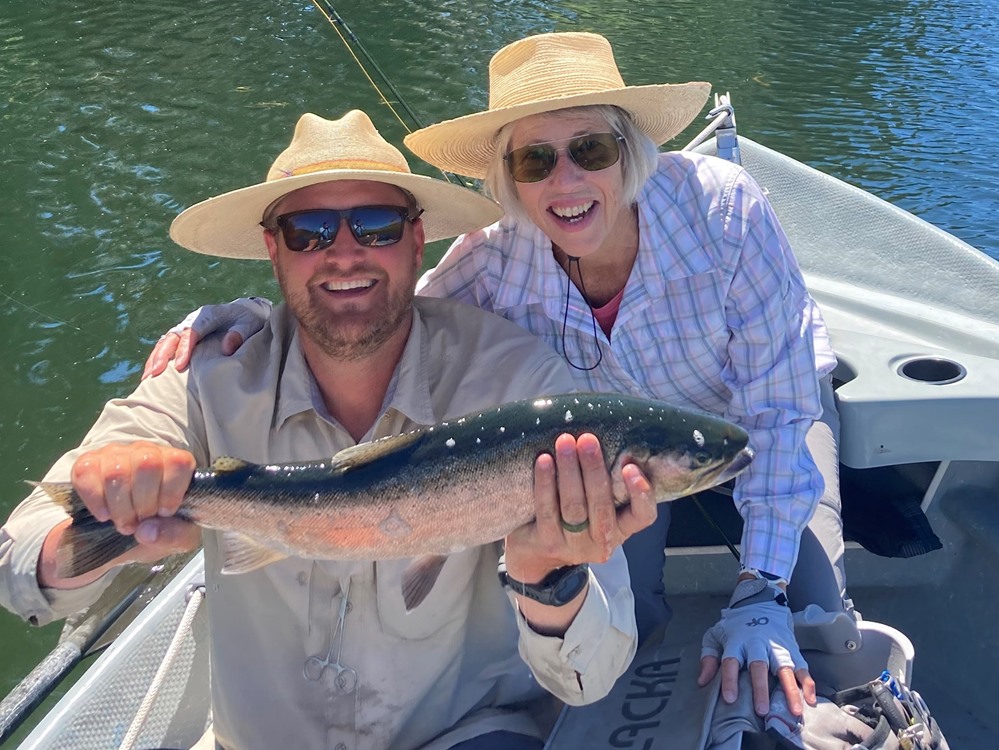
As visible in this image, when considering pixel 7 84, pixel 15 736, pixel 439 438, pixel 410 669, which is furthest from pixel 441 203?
pixel 7 84

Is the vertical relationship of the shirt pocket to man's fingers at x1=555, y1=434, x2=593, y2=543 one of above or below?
below

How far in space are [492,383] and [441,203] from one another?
747 millimetres

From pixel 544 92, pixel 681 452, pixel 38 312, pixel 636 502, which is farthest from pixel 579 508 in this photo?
pixel 38 312

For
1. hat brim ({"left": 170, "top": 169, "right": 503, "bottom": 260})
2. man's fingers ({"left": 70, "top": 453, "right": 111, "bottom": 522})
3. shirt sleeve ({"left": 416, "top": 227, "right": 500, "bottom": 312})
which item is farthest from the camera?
shirt sleeve ({"left": 416, "top": 227, "right": 500, "bottom": 312})

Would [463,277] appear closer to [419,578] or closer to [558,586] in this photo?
[419,578]

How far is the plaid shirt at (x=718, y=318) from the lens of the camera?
3537mm

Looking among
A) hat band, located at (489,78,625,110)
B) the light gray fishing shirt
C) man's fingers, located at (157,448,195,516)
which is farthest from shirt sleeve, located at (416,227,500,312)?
man's fingers, located at (157,448,195,516)

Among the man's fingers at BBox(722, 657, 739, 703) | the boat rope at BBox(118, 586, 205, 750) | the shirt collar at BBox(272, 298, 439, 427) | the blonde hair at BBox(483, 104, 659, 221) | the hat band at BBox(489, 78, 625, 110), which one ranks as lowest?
the boat rope at BBox(118, 586, 205, 750)

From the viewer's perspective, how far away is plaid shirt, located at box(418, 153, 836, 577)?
139 inches

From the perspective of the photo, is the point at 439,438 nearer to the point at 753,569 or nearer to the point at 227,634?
the point at 227,634

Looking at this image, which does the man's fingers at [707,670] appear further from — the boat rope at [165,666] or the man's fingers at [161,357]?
the man's fingers at [161,357]

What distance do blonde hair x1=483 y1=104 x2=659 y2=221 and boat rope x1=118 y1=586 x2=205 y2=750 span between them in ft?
6.77

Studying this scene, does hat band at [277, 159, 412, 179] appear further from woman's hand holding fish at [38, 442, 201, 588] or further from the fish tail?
the fish tail

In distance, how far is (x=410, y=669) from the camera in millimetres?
2938
